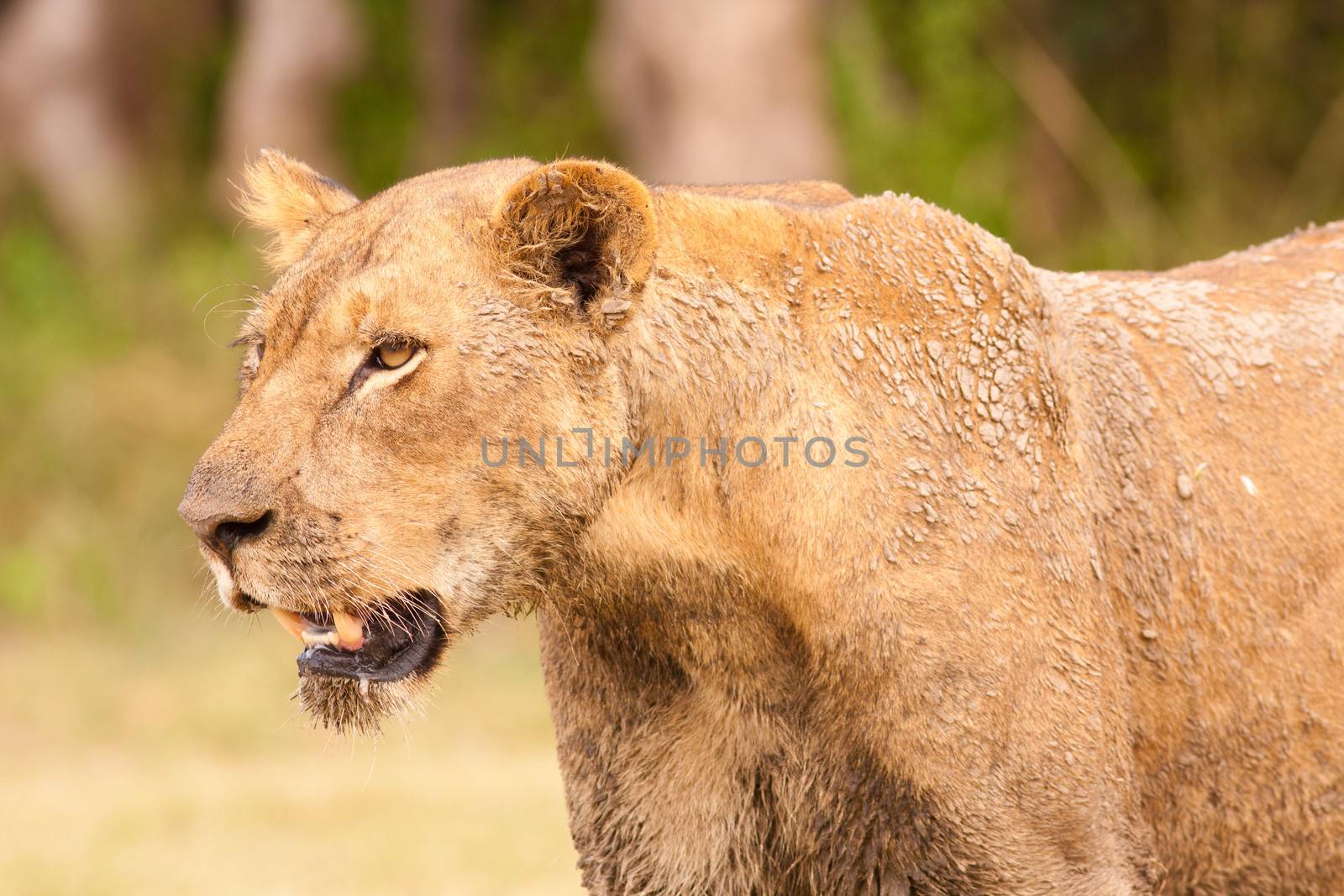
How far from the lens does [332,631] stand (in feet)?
11.0

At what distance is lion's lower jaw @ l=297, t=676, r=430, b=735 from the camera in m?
3.41

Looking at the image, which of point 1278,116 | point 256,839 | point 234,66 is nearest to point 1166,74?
point 1278,116

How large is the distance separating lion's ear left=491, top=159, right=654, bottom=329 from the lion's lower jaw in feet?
2.68

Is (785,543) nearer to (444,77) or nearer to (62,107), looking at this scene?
(444,77)

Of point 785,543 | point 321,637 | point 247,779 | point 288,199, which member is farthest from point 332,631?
point 247,779

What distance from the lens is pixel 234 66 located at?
52.1 ft

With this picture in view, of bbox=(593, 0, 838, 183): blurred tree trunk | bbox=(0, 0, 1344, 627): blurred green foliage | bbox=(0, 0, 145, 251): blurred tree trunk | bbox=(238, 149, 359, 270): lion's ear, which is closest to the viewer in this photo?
bbox=(238, 149, 359, 270): lion's ear

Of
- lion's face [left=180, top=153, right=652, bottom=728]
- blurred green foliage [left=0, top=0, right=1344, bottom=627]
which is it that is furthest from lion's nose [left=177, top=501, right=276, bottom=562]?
blurred green foliage [left=0, top=0, right=1344, bottom=627]

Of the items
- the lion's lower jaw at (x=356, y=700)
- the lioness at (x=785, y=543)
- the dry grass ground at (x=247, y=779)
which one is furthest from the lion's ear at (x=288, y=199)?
the dry grass ground at (x=247, y=779)

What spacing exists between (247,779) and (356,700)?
5.65 m

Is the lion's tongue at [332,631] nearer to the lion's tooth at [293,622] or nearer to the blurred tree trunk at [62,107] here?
the lion's tooth at [293,622]

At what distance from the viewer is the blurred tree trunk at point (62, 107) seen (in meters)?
14.8

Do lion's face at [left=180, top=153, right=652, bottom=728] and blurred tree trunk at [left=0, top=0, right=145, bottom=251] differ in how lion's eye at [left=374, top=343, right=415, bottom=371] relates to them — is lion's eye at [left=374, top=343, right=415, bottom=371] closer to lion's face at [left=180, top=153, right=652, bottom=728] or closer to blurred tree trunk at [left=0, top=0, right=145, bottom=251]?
lion's face at [left=180, top=153, right=652, bottom=728]

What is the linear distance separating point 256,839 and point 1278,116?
9136 mm
